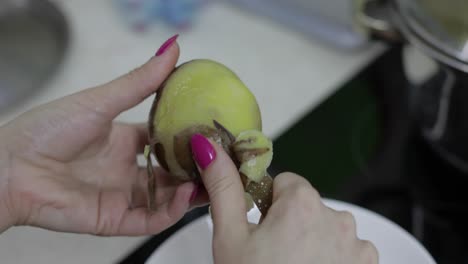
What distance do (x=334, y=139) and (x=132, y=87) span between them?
346 mm

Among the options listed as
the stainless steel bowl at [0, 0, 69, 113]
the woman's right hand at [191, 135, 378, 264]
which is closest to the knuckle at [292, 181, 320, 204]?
the woman's right hand at [191, 135, 378, 264]

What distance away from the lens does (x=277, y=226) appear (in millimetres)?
430

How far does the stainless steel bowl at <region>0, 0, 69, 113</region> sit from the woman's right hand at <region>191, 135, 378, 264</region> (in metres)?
0.47

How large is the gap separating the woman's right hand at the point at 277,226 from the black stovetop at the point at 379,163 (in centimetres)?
24

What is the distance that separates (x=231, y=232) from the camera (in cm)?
42

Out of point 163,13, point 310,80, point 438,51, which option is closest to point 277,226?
point 438,51

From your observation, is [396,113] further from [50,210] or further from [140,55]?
[50,210]

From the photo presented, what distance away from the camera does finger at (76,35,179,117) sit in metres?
0.54

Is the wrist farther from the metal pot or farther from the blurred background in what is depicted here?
the metal pot

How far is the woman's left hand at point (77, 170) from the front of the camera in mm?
556

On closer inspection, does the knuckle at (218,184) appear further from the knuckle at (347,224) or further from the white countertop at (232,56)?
the white countertop at (232,56)

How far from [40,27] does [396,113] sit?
0.56 metres

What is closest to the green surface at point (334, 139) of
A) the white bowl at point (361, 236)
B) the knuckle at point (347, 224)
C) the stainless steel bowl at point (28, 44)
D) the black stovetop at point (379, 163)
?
the black stovetop at point (379, 163)

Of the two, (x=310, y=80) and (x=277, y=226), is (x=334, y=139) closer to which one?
(x=310, y=80)
